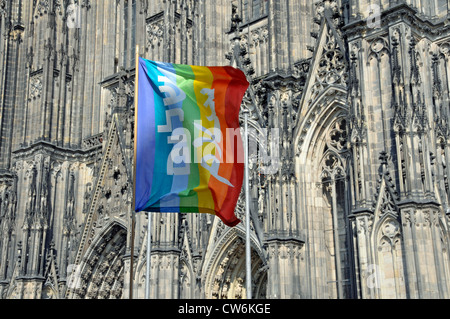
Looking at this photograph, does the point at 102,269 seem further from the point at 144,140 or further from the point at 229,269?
the point at 144,140

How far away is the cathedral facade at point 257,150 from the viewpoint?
18.8 metres

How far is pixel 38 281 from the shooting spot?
1115 inches

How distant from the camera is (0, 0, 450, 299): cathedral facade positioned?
18766 millimetres

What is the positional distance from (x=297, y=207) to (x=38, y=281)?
40.6ft

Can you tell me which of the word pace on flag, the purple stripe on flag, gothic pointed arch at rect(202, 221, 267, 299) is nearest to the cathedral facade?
gothic pointed arch at rect(202, 221, 267, 299)

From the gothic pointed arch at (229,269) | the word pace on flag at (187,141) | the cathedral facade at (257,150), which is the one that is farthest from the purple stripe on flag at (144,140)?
the gothic pointed arch at (229,269)

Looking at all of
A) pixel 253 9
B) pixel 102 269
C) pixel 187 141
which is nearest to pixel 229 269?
pixel 102 269

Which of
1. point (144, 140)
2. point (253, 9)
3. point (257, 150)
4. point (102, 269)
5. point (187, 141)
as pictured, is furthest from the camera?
point (102, 269)

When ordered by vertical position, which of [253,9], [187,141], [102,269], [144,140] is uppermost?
[253,9]

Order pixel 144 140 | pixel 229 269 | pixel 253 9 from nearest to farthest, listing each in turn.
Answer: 1. pixel 144 140
2. pixel 229 269
3. pixel 253 9

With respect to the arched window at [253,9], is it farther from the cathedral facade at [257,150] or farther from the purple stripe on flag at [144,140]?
the purple stripe on flag at [144,140]

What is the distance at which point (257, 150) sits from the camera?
24.5 meters
